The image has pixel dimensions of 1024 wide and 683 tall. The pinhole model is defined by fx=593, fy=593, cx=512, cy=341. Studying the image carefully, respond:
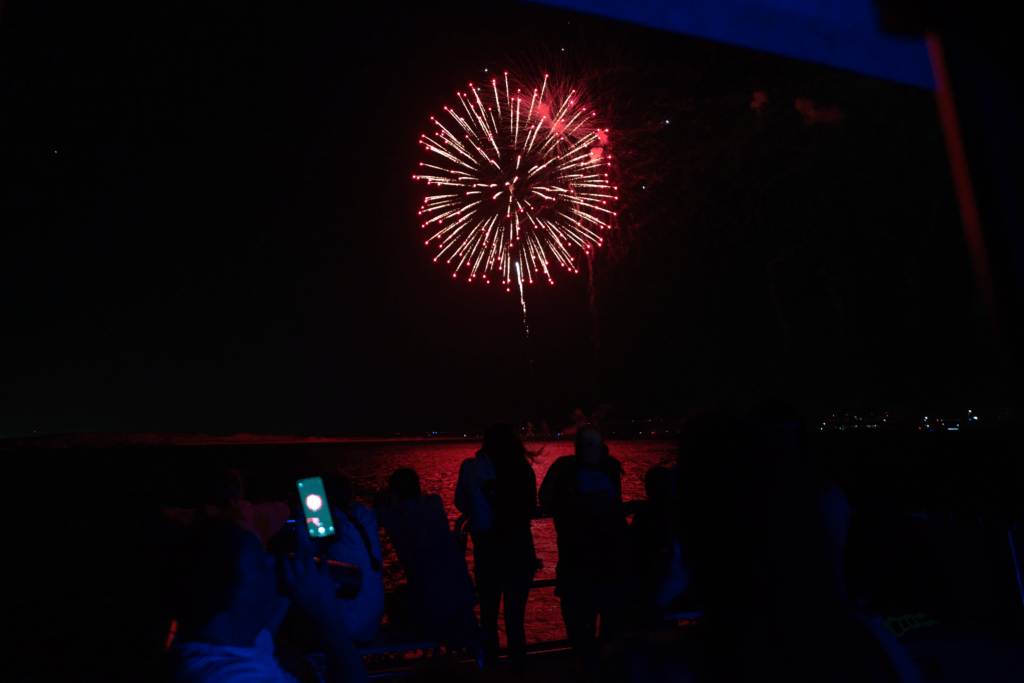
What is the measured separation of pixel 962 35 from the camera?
3.83ft

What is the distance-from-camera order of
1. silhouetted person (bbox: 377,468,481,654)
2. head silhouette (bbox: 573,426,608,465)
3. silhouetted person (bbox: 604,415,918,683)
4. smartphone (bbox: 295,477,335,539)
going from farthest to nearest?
head silhouette (bbox: 573,426,608,465) → silhouetted person (bbox: 377,468,481,654) → smartphone (bbox: 295,477,335,539) → silhouetted person (bbox: 604,415,918,683)

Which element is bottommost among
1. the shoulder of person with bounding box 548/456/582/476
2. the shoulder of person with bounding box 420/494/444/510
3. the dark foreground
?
the dark foreground

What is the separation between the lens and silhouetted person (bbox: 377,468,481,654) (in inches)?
158

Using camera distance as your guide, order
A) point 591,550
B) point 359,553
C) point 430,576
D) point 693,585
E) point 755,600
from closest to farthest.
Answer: point 755,600 < point 693,585 < point 359,553 < point 430,576 < point 591,550

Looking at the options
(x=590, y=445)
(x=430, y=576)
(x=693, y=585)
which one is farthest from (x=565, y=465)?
(x=693, y=585)

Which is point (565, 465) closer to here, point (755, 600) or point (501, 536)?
point (501, 536)

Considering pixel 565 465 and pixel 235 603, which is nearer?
pixel 235 603

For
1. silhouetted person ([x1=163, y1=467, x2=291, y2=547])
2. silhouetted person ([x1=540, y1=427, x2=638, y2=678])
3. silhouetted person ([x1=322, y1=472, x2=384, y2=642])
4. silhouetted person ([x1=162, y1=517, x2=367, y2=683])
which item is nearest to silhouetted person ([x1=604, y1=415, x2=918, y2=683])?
silhouetted person ([x1=162, y1=517, x2=367, y2=683])

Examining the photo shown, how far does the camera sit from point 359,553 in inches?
138

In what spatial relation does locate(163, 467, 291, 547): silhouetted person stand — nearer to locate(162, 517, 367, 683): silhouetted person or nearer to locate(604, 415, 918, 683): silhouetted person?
locate(162, 517, 367, 683): silhouetted person

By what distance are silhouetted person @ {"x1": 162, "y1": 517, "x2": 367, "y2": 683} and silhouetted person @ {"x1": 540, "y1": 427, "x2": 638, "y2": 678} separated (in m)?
2.51

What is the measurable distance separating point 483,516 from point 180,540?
294 cm

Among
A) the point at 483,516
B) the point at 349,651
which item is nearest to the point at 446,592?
the point at 483,516

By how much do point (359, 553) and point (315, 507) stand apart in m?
0.89
